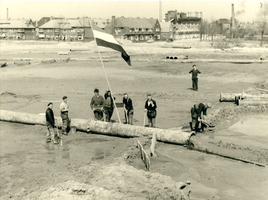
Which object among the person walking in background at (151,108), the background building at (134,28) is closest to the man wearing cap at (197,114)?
the person walking in background at (151,108)

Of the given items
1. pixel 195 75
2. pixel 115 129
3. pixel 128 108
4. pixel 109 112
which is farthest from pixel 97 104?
pixel 195 75

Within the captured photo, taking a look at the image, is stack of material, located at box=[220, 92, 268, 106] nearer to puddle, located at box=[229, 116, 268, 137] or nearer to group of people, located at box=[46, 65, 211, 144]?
puddle, located at box=[229, 116, 268, 137]

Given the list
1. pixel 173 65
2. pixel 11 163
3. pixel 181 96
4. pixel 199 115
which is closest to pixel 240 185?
pixel 199 115

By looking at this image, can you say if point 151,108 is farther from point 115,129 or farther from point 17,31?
point 17,31

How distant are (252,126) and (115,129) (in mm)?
5601

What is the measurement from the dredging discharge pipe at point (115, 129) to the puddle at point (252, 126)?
2975 millimetres

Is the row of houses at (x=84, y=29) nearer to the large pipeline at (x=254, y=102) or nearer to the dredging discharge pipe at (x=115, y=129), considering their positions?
the large pipeline at (x=254, y=102)

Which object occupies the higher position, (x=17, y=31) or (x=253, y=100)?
(x=17, y=31)

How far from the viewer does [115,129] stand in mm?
11602

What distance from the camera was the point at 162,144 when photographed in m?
10.7

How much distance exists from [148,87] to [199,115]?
38.0 feet

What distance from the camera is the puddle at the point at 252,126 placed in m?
12.0

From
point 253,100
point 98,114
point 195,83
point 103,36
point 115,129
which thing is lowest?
point 115,129

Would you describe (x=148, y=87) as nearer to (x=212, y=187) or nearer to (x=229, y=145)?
(x=229, y=145)
